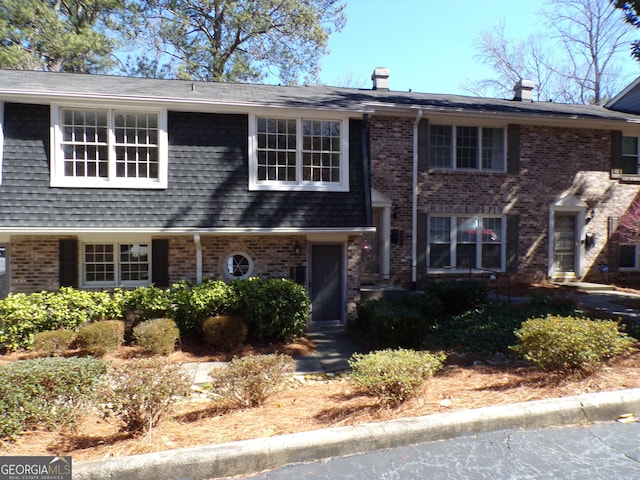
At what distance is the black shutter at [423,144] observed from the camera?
39.9 ft

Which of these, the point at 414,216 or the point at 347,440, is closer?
the point at 347,440

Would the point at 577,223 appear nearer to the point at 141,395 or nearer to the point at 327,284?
the point at 327,284

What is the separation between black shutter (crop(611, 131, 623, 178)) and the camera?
44.1 ft

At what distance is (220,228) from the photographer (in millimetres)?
8453

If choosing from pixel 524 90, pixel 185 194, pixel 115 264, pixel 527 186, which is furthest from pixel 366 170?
pixel 524 90

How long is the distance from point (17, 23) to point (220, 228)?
57.0ft

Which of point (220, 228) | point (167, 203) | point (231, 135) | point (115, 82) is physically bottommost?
point (220, 228)

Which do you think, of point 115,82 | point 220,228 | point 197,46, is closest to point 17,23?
point 197,46

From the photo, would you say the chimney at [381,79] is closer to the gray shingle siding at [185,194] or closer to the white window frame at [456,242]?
the white window frame at [456,242]

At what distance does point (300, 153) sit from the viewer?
9109 millimetres

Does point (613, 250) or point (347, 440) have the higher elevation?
point (613, 250)

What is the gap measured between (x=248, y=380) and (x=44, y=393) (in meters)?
2.01

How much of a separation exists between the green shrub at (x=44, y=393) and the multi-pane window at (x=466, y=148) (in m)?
10.9

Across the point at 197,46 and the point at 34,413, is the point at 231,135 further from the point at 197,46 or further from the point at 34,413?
the point at 197,46
